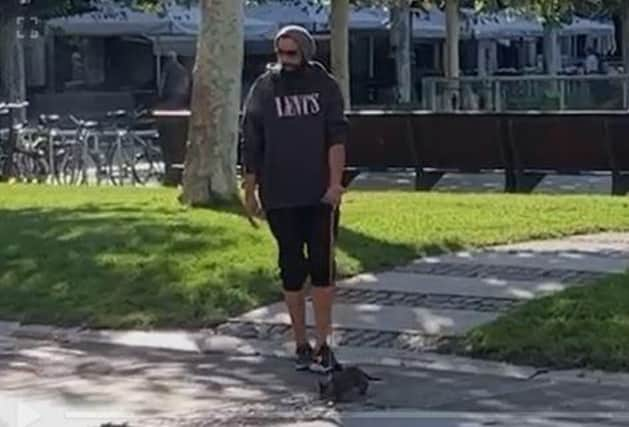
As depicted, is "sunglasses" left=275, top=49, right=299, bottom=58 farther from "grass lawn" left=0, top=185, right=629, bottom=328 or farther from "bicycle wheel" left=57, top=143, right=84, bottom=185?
"bicycle wheel" left=57, top=143, right=84, bottom=185

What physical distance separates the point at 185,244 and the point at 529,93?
13.9 m

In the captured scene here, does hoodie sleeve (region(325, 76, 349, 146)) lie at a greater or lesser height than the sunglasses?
lesser

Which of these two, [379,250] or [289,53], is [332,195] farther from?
[379,250]

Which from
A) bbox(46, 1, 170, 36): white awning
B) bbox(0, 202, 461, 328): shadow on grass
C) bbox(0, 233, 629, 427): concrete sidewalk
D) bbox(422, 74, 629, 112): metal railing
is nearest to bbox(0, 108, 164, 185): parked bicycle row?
bbox(422, 74, 629, 112): metal railing

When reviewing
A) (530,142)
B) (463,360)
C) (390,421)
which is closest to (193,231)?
(463,360)

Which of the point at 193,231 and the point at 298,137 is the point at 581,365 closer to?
the point at 298,137

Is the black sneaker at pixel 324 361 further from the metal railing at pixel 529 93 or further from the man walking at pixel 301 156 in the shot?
the metal railing at pixel 529 93

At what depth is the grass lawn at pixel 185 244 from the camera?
39.5 feet

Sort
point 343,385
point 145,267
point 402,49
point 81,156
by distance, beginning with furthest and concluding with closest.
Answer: point 402,49 < point 81,156 < point 145,267 < point 343,385

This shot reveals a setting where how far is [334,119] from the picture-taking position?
9508mm

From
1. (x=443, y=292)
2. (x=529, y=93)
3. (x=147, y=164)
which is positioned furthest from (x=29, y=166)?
(x=443, y=292)

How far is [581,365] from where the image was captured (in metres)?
9.70

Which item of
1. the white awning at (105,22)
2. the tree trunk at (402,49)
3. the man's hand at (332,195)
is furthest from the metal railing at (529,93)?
the man's hand at (332,195)

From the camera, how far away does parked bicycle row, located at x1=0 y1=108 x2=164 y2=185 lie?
25531mm
